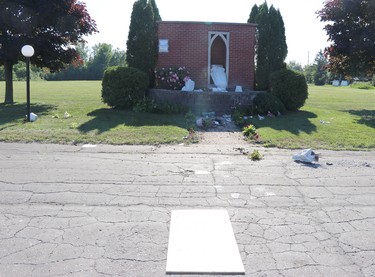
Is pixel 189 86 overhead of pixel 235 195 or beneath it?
overhead

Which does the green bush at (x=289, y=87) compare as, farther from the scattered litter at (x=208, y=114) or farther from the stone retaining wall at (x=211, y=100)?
the scattered litter at (x=208, y=114)

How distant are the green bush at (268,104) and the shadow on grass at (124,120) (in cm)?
288

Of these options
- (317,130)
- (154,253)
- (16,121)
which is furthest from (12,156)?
(317,130)

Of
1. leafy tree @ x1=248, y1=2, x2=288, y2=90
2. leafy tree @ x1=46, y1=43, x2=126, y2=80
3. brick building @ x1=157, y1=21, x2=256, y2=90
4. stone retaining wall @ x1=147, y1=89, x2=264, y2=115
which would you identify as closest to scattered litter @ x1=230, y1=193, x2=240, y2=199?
stone retaining wall @ x1=147, y1=89, x2=264, y2=115

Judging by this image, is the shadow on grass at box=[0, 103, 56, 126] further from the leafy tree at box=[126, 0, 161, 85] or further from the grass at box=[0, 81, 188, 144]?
the leafy tree at box=[126, 0, 161, 85]

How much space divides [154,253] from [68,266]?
81cm

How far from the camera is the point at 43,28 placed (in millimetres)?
16781

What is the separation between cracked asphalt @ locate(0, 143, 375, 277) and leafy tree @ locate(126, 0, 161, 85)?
7.38 metres

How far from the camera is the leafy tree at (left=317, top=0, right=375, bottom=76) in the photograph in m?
15.5

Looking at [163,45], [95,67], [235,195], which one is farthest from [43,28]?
[95,67]

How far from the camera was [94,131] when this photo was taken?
1071 centimetres

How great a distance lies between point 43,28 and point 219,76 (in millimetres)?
7985

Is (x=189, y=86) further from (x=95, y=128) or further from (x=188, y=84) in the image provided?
(x=95, y=128)

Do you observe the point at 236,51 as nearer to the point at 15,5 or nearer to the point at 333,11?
the point at 333,11
